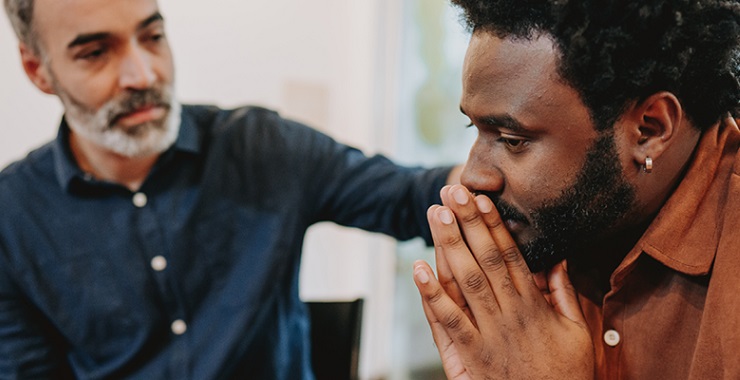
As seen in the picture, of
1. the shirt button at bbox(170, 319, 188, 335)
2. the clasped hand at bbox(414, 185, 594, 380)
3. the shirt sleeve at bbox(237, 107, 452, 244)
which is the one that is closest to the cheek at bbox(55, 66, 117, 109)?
the shirt sleeve at bbox(237, 107, 452, 244)

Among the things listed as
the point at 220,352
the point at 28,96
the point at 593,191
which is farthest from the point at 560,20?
the point at 28,96

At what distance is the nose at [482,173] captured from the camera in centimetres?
92

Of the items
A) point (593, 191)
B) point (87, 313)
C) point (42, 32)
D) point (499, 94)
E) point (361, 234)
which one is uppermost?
point (42, 32)

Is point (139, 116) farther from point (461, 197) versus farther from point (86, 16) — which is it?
point (461, 197)

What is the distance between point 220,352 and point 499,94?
2.99ft

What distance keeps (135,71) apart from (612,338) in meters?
1.05

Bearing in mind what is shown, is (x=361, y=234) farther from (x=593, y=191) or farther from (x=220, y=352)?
(x=593, y=191)

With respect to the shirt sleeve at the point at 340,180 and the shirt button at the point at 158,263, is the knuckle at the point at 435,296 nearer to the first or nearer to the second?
the shirt sleeve at the point at 340,180

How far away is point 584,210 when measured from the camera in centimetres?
91

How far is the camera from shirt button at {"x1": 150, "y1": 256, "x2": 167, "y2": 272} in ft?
4.71

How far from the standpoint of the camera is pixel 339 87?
9.33 ft

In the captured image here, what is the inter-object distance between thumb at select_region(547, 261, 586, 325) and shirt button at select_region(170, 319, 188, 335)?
85 cm

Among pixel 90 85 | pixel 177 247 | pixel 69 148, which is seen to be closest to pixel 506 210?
pixel 177 247

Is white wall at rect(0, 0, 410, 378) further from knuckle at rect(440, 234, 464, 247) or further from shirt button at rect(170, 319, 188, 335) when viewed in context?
knuckle at rect(440, 234, 464, 247)
